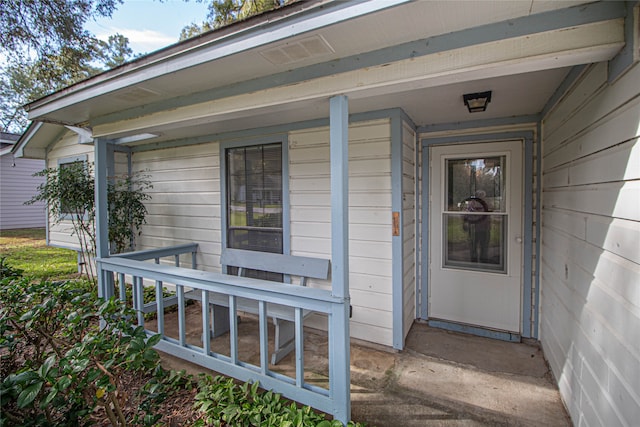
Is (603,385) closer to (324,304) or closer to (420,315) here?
(324,304)

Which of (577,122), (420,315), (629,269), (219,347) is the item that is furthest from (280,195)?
(629,269)

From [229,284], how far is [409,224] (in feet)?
Result: 6.24

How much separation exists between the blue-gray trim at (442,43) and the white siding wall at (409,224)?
4.32 ft

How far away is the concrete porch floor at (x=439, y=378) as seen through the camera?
6.80 feet

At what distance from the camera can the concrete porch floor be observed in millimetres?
2072

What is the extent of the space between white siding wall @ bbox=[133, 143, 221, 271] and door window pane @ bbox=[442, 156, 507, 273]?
283 cm

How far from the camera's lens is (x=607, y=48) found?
131 cm

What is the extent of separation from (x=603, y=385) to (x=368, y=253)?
6.04 ft

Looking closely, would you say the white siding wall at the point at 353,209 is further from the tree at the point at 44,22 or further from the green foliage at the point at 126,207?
the tree at the point at 44,22

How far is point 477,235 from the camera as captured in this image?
10.8 ft

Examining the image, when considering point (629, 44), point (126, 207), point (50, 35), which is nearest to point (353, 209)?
point (629, 44)

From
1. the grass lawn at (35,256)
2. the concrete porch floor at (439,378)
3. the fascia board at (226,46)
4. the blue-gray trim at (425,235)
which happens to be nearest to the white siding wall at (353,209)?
the blue-gray trim at (425,235)

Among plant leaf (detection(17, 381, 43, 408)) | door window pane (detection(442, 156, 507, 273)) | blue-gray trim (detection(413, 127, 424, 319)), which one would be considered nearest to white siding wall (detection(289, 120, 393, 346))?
blue-gray trim (detection(413, 127, 424, 319))

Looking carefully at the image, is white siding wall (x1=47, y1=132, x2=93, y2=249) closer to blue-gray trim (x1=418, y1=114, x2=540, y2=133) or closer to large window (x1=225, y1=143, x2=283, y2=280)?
large window (x1=225, y1=143, x2=283, y2=280)
